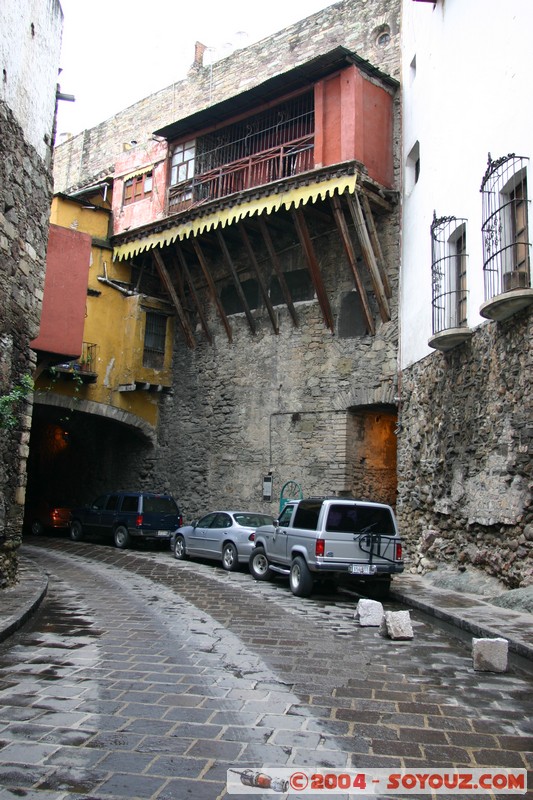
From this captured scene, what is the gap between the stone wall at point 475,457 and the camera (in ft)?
31.3

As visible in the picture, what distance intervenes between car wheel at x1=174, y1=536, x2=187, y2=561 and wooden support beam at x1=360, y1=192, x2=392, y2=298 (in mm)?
7824

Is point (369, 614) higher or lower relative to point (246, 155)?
lower

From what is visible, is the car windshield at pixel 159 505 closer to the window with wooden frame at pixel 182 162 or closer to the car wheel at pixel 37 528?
the car wheel at pixel 37 528

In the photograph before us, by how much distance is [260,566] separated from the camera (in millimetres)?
12617

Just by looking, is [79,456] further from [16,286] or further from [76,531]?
[16,286]

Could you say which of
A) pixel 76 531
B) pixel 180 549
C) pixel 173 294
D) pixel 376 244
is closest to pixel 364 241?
pixel 376 244

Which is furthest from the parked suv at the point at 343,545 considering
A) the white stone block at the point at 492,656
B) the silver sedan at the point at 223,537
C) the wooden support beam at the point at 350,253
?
the wooden support beam at the point at 350,253

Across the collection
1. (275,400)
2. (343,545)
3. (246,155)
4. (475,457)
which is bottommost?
(343,545)

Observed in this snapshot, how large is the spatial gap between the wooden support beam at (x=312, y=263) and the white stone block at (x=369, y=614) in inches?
412

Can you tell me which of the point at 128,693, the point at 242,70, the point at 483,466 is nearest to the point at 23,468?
the point at 128,693

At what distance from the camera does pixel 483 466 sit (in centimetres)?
1079

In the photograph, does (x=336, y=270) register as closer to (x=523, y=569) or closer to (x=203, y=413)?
(x=203, y=413)

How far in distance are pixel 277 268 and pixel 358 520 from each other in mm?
9545

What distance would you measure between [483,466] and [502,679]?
5.29 m
